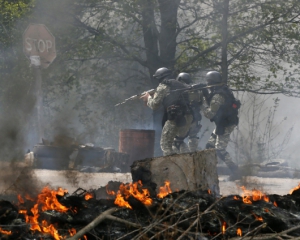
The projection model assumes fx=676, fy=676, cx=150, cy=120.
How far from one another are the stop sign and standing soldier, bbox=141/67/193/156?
→ 3.73 m

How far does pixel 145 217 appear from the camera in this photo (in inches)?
193

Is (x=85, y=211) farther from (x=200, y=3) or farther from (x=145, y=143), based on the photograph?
(x=200, y=3)

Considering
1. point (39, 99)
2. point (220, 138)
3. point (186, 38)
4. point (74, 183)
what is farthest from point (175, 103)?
point (186, 38)

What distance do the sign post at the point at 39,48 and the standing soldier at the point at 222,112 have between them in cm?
449

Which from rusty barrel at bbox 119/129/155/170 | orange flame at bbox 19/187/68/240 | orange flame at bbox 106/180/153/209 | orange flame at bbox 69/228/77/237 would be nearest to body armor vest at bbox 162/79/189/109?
rusty barrel at bbox 119/129/155/170

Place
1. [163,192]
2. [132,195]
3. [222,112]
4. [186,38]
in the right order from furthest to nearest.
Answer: [186,38] < [222,112] < [163,192] < [132,195]

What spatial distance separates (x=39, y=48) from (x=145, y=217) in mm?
10797

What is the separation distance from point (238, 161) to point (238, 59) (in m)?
2.76

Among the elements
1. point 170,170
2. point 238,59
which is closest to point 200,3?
point 238,59

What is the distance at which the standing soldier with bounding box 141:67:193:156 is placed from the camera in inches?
472

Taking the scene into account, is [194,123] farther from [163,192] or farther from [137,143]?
[163,192]

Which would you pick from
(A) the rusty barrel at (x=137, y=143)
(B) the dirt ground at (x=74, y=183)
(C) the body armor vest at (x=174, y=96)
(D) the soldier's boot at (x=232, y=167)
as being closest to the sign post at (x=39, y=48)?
(A) the rusty barrel at (x=137, y=143)

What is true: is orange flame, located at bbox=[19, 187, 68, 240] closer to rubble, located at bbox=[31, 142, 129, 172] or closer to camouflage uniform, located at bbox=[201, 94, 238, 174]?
camouflage uniform, located at bbox=[201, 94, 238, 174]

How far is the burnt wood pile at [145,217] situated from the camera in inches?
181
